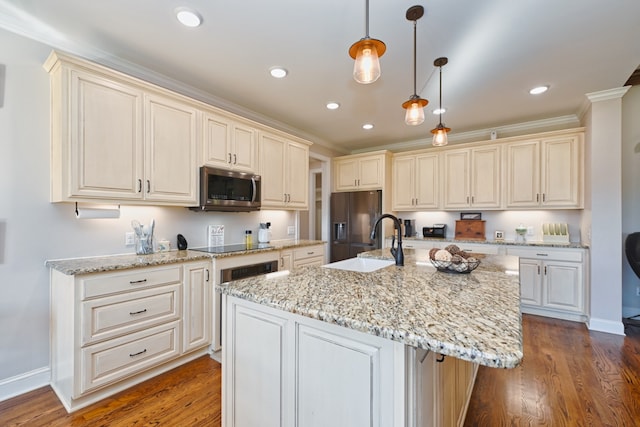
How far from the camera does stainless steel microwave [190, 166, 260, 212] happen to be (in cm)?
268

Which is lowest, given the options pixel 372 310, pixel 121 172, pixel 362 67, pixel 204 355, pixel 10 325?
pixel 204 355

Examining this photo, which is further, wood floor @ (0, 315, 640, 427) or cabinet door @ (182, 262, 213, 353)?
cabinet door @ (182, 262, 213, 353)

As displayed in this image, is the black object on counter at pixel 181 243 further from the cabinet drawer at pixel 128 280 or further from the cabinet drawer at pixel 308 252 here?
the cabinet drawer at pixel 308 252

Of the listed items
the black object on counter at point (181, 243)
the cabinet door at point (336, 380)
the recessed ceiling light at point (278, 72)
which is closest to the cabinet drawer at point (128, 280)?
the black object on counter at point (181, 243)

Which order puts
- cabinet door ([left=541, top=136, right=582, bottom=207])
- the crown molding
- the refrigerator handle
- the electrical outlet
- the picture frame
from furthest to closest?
the refrigerator handle < the picture frame < the crown molding < cabinet door ([left=541, top=136, right=582, bottom=207]) < the electrical outlet

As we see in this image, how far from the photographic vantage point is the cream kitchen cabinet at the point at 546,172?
11.4 feet

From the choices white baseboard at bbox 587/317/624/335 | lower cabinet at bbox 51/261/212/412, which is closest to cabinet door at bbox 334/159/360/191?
lower cabinet at bbox 51/261/212/412

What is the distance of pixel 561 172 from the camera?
11.7ft

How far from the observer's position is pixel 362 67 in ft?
4.46

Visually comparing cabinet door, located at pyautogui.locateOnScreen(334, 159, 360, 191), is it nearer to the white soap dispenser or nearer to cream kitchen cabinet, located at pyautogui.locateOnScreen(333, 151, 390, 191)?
cream kitchen cabinet, located at pyautogui.locateOnScreen(333, 151, 390, 191)

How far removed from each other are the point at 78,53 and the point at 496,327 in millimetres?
3147

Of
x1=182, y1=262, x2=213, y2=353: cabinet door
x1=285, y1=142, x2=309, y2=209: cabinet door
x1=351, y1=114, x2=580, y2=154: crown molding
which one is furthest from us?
x1=351, y1=114, x2=580, y2=154: crown molding

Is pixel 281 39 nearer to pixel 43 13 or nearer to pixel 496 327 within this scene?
pixel 43 13

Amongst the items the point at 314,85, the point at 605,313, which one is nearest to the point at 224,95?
the point at 314,85
